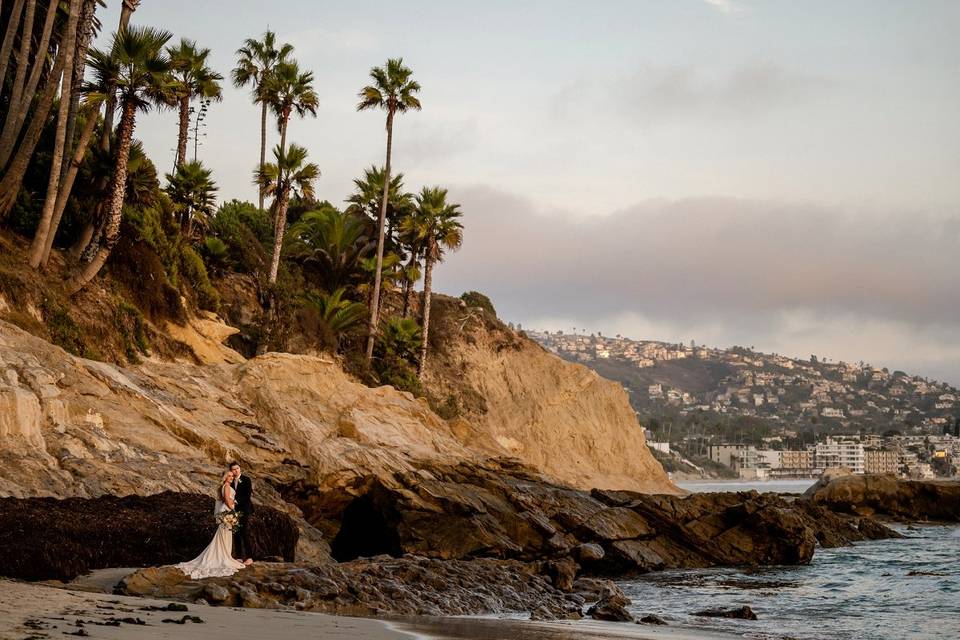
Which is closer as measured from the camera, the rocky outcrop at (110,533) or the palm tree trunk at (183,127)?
the rocky outcrop at (110,533)

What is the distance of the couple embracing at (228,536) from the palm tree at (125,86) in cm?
1513

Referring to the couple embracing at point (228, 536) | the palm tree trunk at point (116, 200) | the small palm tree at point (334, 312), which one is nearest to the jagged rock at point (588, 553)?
the couple embracing at point (228, 536)

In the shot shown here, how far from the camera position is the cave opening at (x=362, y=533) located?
2430 cm

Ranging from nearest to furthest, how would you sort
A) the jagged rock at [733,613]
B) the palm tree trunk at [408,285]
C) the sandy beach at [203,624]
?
the sandy beach at [203,624]
the jagged rock at [733,613]
the palm tree trunk at [408,285]

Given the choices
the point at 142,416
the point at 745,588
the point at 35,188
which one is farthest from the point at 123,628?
the point at 35,188

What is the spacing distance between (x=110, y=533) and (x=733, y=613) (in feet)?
37.8

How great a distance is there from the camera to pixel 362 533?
81.9 ft

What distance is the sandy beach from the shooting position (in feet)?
29.7

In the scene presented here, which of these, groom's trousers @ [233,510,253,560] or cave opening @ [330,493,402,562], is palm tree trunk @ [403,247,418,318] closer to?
cave opening @ [330,493,402,562]

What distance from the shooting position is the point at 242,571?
14.0 metres

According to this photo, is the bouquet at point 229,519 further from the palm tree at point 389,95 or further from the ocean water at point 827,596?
the palm tree at point 389,95

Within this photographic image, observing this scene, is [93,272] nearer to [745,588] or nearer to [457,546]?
[457,546]

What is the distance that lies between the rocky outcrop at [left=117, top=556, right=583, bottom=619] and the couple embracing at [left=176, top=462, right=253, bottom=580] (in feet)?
0.83

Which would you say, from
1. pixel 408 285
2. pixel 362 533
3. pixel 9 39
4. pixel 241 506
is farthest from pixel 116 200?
pixel 408 285
